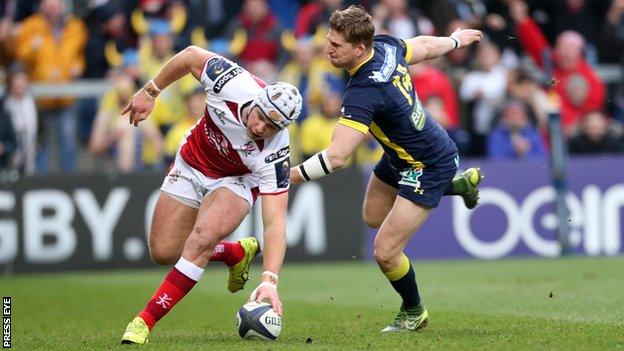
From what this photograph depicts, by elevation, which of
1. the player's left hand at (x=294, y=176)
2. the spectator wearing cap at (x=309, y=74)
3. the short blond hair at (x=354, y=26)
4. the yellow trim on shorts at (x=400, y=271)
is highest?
the short blond hair at (x=354, y=26)

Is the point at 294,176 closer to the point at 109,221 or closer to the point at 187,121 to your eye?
the point at 187,121

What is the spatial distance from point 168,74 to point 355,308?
3.61 m

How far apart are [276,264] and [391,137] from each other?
1412mm

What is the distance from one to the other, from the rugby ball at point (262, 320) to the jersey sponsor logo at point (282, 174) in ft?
3.03

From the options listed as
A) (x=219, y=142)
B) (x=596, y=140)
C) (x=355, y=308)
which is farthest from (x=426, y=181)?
(x=596, y=140)

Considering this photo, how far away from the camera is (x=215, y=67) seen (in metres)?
9.70

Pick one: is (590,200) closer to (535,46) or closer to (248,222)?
(535,46)

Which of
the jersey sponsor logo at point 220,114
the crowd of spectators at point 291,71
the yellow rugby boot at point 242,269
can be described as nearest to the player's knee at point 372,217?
the yellow rugby boot at point 242,269

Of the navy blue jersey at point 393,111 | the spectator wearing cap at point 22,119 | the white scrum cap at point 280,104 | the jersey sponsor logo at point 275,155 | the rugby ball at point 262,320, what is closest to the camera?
the white scrum cap at point 280,104

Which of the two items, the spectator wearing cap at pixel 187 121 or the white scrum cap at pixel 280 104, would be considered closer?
the white scrum cap at pixel 280 104

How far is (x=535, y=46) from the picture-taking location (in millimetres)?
19016

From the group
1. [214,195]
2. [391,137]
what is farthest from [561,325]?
[214,195]

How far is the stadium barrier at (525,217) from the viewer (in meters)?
18.3

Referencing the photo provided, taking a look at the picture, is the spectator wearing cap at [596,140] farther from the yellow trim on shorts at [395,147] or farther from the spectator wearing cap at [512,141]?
the yellow trim on shorts at [395,147]
